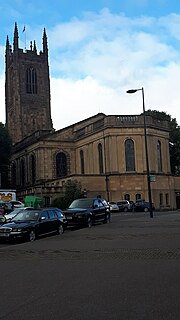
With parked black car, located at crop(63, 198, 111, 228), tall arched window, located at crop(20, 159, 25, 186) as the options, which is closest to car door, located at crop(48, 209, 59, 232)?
parked black car, located at crop(63, 198, 111, 228)

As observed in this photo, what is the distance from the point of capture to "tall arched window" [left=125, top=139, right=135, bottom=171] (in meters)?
62.0

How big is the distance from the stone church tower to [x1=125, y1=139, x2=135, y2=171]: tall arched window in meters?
36.7

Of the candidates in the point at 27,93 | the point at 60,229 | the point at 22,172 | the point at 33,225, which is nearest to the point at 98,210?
the point at 60,229

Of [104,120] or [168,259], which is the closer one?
[168,259]

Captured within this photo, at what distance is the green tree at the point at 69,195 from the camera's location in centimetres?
4984

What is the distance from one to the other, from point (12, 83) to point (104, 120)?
43.9 metres

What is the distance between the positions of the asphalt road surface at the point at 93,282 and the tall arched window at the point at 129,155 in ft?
154

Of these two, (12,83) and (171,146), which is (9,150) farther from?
(12,83)

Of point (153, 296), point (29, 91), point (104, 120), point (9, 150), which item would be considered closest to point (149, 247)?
point (153, 296)

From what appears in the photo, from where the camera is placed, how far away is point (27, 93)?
319ft

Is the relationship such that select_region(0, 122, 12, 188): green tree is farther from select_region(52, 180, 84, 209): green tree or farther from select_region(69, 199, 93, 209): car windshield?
select_region(69, 199, 93, 209): car windshield

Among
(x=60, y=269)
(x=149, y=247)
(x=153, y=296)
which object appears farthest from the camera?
(x=149, y=247)

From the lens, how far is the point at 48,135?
240 feet

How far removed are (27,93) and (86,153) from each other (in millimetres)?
34052
